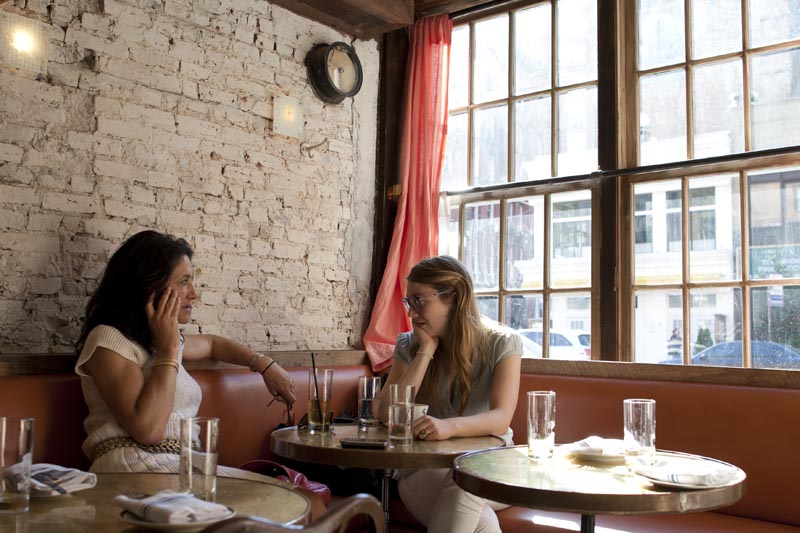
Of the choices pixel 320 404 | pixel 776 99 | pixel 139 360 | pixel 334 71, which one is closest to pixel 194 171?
pixel 334 71

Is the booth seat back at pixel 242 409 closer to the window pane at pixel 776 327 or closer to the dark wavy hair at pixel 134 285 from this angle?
the dark wavy hair at pixel 134 285

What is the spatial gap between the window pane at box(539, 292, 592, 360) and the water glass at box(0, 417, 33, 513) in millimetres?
2708

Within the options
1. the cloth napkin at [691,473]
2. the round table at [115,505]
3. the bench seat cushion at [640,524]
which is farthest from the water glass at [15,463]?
the bench seat cushion at [640,524]

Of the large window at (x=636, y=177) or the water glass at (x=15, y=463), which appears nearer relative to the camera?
the water glass at (x=15, y=463)

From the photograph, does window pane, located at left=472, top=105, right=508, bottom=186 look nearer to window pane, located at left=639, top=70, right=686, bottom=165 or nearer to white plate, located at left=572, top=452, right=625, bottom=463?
window pane, located at left=639, top=70, right=686, bottom=165

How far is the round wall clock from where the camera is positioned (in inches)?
156

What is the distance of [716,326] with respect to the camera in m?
3.20

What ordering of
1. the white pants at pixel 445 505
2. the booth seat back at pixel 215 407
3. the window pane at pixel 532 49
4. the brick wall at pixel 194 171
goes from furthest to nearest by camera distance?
the window pane at pixel 532 49
the brick wall at pixel 194 171
the booth seat back at pixel 215 407
the white pants at pixel 445 505

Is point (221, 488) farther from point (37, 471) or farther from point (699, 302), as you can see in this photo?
point (699, 302)

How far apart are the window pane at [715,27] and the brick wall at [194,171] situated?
5.86 ft

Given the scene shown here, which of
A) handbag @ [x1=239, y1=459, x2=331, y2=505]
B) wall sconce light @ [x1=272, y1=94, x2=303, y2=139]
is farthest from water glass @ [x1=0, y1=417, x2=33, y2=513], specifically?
wall sconce light @ [x1=272, y1=94, x2=303, y2=139]

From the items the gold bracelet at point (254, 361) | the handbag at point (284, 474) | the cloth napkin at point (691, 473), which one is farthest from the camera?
the gold bracelet at point (254, 361)

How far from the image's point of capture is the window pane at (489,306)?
3.97 m

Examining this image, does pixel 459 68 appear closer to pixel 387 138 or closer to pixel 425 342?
pixel 387 138
